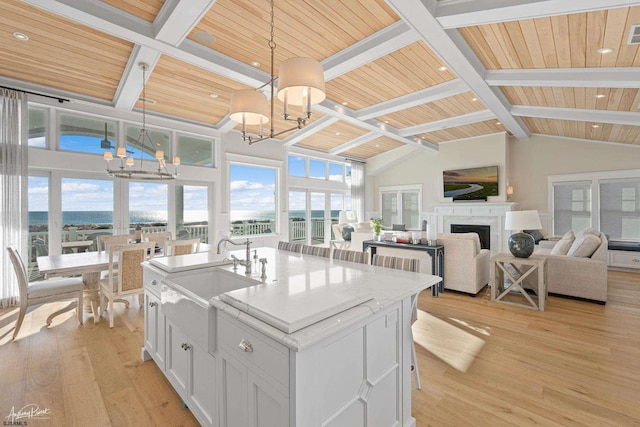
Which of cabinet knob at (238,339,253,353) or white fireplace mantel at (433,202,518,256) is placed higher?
white fireplace mantel at (433,202,518,256)

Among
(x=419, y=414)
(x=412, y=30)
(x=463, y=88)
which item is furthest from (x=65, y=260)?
(x=463, y=88)

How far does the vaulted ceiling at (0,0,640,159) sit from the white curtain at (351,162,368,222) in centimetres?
419

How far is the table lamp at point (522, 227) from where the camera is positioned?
366 centimetres

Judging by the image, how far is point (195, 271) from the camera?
211cm

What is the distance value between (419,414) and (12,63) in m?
5.69

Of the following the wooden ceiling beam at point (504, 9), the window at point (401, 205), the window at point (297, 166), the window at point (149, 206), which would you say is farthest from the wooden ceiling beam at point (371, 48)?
the window at point (401, 205)

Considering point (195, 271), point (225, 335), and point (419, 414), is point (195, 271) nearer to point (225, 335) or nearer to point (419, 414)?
point (225, 335)

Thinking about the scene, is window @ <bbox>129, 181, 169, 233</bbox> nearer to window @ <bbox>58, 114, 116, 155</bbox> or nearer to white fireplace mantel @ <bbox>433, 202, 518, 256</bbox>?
window @ <bbox>58, 114, 116, 155</bbox>

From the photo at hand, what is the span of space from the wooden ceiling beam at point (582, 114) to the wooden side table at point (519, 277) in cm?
256

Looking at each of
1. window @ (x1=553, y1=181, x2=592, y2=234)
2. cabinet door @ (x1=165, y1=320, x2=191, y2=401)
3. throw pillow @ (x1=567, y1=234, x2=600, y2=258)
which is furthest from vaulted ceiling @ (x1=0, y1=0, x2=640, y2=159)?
cabinet door @ (x1=165, y1=320, x2=191, y2=401)

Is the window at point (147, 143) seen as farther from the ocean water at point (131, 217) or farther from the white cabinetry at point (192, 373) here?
the white cabinetry at point (192, 373)

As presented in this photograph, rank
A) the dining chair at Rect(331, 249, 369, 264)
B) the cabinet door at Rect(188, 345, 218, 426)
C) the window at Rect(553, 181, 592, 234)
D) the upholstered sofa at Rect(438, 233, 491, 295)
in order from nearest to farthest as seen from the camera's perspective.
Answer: the cabinet door at Rect(188, 345, 218, 426)
the dining chair at Rect(331, 249, 369, 264)
the upholstered sofa at Rect(438, 233, 491, 295)
the window at Rect(553, 181, 592, 234)

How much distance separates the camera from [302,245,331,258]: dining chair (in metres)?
2.87

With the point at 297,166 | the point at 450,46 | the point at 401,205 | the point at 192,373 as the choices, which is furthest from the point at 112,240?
the point at 401,205
